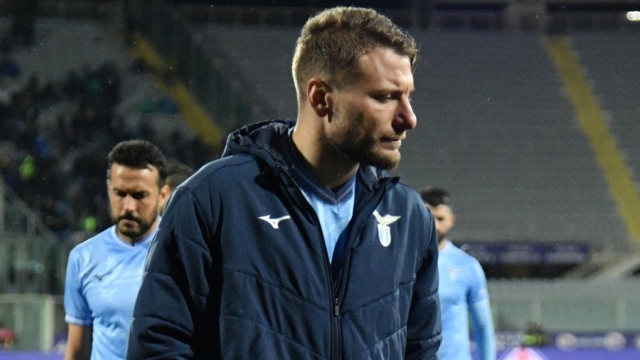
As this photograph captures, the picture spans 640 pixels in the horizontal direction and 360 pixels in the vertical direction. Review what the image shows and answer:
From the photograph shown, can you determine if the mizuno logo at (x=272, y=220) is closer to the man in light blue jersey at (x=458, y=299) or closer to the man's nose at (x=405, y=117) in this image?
the man's nose at (x=405, y=117)

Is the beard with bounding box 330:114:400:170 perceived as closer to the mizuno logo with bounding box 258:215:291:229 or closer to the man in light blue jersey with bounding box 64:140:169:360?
the mizuno logo with bounding box 258:215:291:229

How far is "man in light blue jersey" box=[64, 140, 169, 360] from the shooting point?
16.6 ft

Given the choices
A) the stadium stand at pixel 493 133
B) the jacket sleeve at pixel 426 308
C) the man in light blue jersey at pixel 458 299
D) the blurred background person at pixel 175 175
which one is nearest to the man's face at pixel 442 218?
the man in light blue jersey at pixel 458 299

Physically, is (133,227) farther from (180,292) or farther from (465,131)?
(465,131)

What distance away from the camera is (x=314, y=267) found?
239 cm

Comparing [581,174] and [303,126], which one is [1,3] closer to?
[581,174]

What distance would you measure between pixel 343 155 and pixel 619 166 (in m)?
19.6

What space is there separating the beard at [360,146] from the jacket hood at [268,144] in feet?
0.37

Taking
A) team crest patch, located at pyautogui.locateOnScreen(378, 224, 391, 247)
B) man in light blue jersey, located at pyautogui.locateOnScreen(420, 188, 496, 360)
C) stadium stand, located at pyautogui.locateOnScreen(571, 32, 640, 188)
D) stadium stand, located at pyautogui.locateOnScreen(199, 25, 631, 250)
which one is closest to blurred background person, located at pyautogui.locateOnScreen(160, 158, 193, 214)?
man in light blue jersey, located at pyautogui.locateOnScreen(420, 188, 496, 360)

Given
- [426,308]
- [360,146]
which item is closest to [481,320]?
[426,308]

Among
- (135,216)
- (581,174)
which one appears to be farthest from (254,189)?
(581,174)

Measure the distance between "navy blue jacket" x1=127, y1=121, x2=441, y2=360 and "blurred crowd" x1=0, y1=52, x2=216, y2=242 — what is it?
12662mm

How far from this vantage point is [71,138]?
1889 cm

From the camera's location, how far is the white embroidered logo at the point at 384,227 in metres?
2.51
